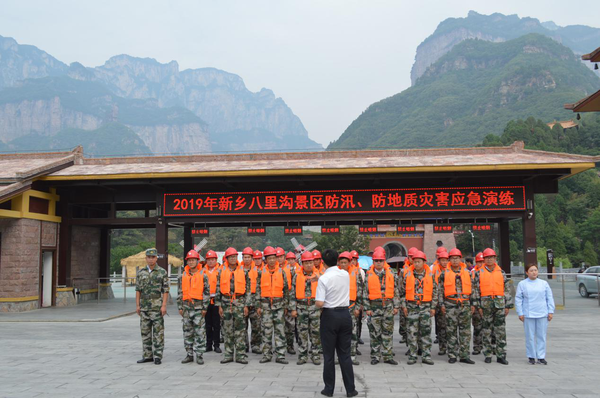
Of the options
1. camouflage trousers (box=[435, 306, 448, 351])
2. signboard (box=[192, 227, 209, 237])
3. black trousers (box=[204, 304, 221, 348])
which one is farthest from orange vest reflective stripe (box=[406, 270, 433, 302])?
signboard (box=[192, 227, 209, 237])

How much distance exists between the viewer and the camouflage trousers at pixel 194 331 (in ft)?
28.3

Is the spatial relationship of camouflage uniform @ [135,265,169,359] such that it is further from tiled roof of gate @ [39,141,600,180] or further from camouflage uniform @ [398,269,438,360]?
tiled roof of gate @ [39,141,600,180]

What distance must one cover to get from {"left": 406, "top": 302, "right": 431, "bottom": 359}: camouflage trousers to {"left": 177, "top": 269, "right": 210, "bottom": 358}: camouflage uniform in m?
3.44

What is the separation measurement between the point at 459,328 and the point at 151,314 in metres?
5.19

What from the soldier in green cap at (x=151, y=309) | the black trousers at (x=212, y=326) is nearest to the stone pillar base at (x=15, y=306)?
the black trousers at (x=212, y=326)

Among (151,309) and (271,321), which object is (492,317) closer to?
(271,321)

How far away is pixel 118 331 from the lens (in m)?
12.6

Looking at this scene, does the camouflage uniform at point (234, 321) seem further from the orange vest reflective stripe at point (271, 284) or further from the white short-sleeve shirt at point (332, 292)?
the white short-sleeve shirt at point (332, 292)

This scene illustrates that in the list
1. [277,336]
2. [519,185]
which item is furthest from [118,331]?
[519,185]

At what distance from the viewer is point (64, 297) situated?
19.5 meters

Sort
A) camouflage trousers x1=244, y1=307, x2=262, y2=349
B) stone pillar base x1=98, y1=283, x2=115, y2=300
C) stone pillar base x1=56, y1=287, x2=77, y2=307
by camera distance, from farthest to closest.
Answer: stone pillar base x1=98, y1=283, x2=115, y2=300 < stone pillar base x1=56, y1=287, x2=77, y2=307 < camouflage trousers x1=244, y1=307, x2=262, y2=349

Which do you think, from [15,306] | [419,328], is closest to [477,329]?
[419,328]

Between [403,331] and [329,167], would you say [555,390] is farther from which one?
[329,167]

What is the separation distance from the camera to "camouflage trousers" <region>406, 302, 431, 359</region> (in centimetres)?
856
